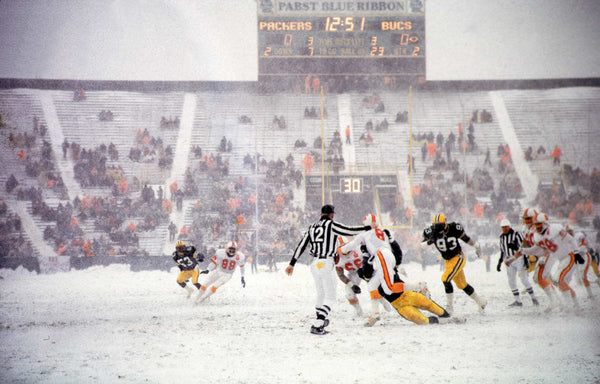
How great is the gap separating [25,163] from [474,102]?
1631 cm

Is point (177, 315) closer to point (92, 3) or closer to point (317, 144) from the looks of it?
point (92, 3)

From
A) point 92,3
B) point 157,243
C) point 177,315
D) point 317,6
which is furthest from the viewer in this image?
point 317,6

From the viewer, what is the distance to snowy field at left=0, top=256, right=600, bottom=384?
382 cm

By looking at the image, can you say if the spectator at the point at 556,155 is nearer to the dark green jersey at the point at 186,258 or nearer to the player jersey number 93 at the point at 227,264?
the player jersey number 93 at the point at 227,264

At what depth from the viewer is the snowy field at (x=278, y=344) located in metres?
3.82

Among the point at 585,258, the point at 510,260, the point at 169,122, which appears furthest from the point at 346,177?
the point at 510,260

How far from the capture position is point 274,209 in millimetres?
14953

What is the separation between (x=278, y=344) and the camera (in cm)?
473

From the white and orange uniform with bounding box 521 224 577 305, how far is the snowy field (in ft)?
1.46

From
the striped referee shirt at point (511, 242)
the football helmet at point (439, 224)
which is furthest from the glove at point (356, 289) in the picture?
the striped referee shirt at point (511, 242)

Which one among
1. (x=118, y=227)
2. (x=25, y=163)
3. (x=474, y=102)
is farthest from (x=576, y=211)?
(x=25, y=163)

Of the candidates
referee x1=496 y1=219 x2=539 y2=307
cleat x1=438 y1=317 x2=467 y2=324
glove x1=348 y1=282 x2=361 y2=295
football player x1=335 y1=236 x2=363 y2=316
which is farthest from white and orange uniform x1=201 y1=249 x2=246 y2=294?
referee x1=496 y1=219 x2=539 y2=307

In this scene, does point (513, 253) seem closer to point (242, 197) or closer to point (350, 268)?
point (350, 268)

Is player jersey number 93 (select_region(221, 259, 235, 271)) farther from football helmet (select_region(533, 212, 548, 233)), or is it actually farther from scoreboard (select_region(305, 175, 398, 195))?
scoreboard (select_region(305, 175, 398, 195))
